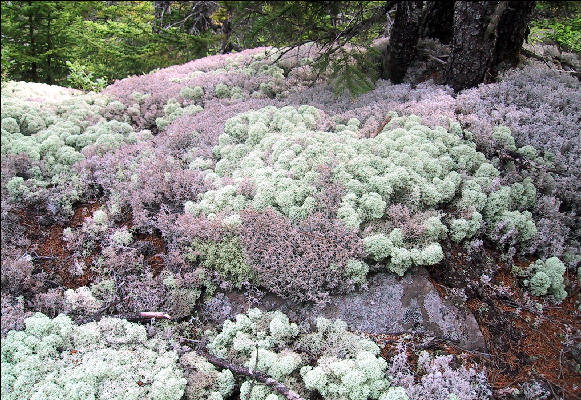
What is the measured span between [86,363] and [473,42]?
6167mm

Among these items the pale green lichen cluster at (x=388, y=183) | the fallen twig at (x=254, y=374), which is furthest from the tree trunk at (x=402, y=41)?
the fallen twig at (x=254, y=374)

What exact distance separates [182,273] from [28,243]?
1793 millimetres

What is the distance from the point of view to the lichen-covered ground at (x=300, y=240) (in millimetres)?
3633

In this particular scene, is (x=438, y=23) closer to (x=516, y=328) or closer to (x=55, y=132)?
(x=516, y=328)

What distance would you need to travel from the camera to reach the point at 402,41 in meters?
6.85

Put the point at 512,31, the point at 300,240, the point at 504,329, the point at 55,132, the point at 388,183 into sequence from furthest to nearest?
the point at 512,31
the point at 55,132
the point at 388,183
the point at 300,240
the point at 504,329

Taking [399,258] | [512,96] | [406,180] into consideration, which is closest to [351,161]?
[406,180]

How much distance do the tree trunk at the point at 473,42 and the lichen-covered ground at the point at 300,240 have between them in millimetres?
281

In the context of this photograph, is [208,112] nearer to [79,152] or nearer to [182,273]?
[79,152]

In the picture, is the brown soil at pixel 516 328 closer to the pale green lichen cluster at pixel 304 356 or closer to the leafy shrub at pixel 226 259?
the pale green lichen cluster at pixel 304 356

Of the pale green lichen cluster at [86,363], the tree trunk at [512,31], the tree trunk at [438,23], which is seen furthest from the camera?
the tree trunk at [438,23]

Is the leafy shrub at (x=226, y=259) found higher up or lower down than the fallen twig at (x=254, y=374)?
higher up

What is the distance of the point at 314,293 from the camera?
405cm

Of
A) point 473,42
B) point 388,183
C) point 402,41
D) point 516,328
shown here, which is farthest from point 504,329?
point 402,41
